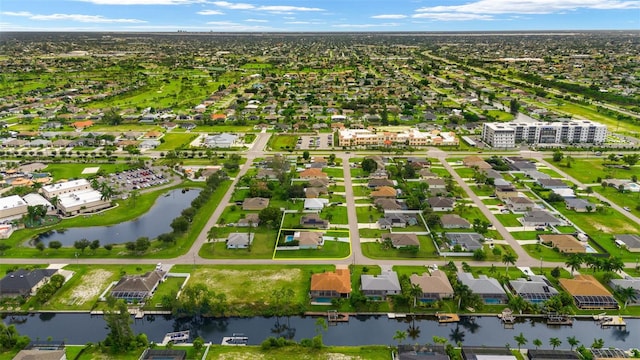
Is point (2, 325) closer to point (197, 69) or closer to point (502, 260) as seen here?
point (502, 260)

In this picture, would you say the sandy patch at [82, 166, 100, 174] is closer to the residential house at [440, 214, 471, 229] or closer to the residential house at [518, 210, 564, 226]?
the residential house at [440, 214, 471, 229]

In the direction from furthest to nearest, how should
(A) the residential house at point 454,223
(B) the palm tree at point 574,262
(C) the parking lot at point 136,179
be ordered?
(C) the parking lot at point 136,179, (A) the residential house at point 454,223, (B) the palm tree at point 574,262

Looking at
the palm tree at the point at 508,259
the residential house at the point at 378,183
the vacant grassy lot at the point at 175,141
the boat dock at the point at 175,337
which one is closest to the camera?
the boat dock at the point at 175,337

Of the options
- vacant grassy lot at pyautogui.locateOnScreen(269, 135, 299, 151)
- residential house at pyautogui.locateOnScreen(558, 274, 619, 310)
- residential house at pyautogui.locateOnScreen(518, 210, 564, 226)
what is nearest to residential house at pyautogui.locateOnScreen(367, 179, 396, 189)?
residential house at pyautogui.locateOnScreen(518, 210, 564, 226)

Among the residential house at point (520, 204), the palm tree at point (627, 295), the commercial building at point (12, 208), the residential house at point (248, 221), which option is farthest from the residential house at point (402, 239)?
the commercial building at point (12, 208)

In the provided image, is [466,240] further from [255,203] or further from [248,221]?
[255,203]

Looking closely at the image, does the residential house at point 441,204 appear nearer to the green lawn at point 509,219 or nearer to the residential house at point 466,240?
the green lawn at point 509,219

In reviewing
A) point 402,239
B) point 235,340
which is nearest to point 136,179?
point 235,340

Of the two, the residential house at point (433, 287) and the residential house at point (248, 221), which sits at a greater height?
the residential house at point (248, 221)
